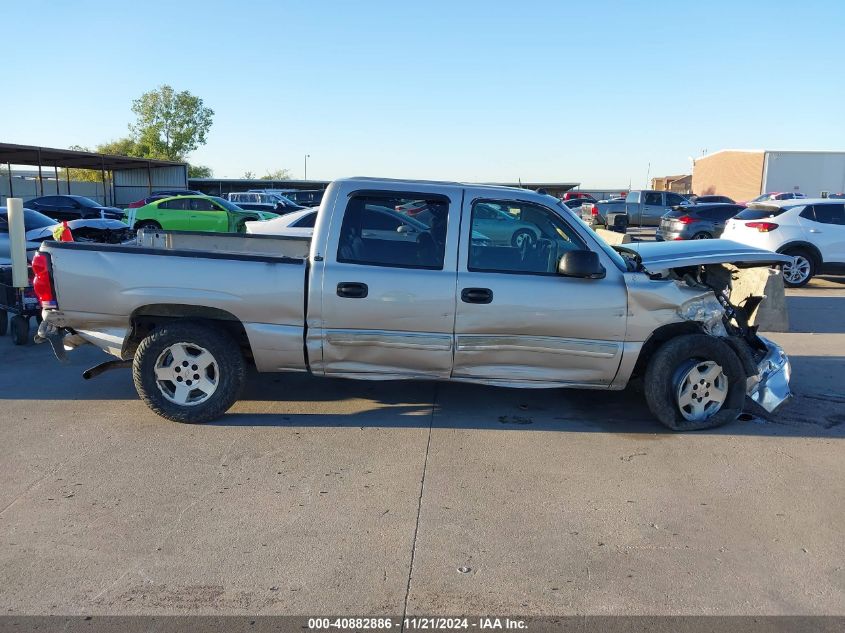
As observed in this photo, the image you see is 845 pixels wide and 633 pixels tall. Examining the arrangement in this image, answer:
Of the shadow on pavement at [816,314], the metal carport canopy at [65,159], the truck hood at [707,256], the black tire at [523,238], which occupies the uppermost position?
the metal carport canopy at [65,159]

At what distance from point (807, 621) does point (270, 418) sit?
3.86 m

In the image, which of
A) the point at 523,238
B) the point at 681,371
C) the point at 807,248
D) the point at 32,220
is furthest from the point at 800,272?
the point at 32,220

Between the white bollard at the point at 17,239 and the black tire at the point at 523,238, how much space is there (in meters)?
4.51

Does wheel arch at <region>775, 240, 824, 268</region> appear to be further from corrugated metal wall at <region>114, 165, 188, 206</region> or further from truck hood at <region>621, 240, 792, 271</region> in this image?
corrugated metal wall at <region>114, 165, 188, 206</region>

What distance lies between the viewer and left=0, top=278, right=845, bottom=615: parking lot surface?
3168mm

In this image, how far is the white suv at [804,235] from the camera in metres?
12.6

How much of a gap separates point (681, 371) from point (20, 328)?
735 centimetres

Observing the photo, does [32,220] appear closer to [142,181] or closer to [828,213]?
[828,213]

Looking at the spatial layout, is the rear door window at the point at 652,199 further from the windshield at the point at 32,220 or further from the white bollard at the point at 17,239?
the white bollard at the point at 17,239

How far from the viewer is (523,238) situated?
515 cm

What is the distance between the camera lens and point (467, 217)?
508 centimetres

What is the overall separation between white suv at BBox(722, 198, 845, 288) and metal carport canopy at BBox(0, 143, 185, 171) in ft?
98.1

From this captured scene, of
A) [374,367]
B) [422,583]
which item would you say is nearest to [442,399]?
[374,367]

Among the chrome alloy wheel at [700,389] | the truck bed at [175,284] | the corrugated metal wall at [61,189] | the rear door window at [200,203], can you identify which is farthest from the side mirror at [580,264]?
the corrugated metal wall at [61,189]
